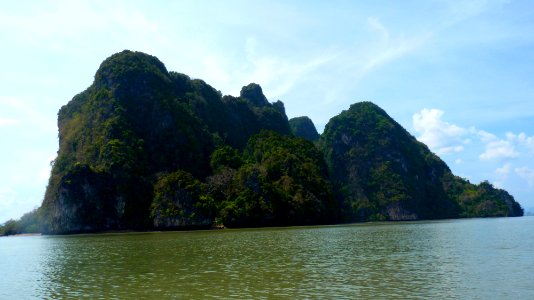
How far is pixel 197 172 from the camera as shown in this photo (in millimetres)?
114500

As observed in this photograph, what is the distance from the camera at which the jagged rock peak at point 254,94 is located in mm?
175000

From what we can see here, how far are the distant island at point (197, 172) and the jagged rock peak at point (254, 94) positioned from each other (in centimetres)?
281

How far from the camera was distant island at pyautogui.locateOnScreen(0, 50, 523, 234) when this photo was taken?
93.2 meters

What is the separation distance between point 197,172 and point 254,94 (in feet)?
223

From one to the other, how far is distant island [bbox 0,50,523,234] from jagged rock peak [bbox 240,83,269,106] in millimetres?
2809

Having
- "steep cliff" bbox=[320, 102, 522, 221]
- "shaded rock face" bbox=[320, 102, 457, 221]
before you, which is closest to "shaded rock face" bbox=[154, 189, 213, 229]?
"steep cliff" bbox=[320, 102, 522, 221]

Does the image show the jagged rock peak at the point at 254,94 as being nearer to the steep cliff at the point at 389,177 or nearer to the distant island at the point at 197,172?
the distant island at the point at 197,172

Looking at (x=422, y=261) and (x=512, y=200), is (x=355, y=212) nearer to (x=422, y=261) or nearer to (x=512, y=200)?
(x=512, y=200)

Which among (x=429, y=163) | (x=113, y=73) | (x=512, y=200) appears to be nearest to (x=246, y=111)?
(x=113, y=73)

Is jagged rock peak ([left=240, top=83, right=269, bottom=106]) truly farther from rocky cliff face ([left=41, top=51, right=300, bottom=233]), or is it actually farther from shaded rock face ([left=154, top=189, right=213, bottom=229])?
shaded rock face ([left=154, top=189, right=213, bottom=229])

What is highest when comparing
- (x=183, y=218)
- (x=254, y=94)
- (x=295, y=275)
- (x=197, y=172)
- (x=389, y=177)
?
(x=254, y=94)

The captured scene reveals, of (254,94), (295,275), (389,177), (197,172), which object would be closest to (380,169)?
(389,177)

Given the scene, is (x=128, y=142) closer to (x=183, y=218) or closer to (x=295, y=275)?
(x=183, y=218)

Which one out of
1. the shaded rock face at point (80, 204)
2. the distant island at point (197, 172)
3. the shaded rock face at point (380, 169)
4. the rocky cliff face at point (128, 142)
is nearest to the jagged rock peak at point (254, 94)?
the distant island at point (197, 172)
